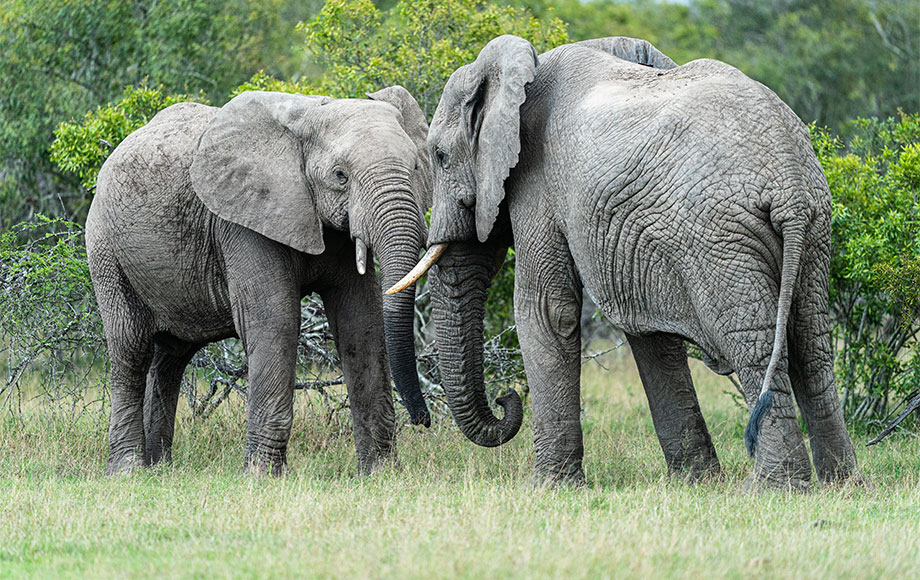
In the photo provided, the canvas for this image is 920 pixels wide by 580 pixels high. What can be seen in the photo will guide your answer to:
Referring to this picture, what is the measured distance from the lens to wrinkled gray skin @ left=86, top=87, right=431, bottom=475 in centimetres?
817

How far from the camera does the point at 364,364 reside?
8.77 meters

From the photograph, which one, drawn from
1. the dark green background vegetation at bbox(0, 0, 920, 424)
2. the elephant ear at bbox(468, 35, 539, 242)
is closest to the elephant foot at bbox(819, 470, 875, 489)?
the elephant ear at bbox(468, 35, 539, 242)

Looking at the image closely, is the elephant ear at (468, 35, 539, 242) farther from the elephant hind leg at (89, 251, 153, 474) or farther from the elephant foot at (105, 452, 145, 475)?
A: the elephant foot at (105, 452, 145, 475)

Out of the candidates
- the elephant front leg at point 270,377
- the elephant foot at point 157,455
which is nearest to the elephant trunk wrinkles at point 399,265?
the elephant front leg at point 270,377

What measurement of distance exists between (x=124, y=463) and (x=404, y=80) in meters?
4.95

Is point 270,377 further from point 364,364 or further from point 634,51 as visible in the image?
point 634,51

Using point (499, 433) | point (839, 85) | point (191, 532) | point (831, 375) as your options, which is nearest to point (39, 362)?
point (499, 433)

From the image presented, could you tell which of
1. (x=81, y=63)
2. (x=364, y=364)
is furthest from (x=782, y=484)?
(x=81, y=63)

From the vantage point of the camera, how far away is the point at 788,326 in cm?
691

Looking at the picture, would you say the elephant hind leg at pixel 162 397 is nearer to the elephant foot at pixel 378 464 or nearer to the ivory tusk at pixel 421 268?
the elephant foot at pixel 378 464

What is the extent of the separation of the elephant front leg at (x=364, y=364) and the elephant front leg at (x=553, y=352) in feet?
4.50

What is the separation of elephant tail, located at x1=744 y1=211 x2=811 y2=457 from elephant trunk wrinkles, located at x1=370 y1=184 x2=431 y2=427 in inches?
93.9

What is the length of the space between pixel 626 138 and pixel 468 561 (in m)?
2.80

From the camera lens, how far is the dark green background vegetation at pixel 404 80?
1028 centimetres
